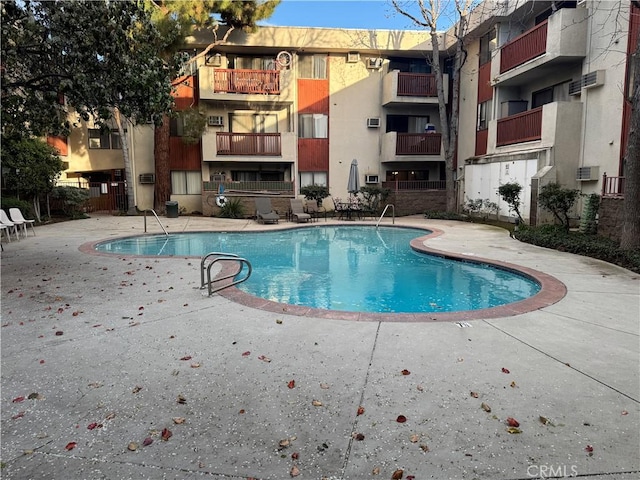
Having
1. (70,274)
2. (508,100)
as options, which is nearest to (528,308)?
(70,274)

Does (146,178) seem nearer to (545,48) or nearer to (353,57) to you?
(353,57)

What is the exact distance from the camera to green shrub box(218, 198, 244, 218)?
2034cm

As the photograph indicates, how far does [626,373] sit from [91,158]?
2695 cm

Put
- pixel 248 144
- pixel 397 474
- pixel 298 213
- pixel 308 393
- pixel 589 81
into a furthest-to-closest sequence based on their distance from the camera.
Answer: pixel 248 144
pixel 298 213
pixel 589 81
pixel 308 393
pixel 397 474

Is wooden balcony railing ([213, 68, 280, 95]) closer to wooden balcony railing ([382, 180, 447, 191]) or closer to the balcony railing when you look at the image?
the balcony railing

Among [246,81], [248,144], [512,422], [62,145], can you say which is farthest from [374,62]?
[512,422]

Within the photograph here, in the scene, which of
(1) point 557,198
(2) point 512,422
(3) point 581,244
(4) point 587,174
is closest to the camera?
(2) point 512,422

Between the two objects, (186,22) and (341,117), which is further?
(341,117)

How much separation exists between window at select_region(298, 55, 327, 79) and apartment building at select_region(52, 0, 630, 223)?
0.17ft

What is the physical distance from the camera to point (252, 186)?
69.0 ft

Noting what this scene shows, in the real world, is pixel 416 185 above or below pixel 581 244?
above

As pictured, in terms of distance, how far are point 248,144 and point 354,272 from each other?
13212mm

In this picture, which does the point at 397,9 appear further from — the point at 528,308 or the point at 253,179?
the point at 528,308

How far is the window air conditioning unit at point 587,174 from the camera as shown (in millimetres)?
13695
